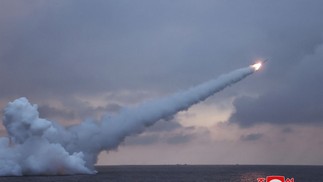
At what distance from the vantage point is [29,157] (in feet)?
458

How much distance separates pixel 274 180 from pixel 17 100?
114 m

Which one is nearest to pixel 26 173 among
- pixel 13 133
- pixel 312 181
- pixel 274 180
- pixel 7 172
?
pixel 7 172

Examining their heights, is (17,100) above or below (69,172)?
above

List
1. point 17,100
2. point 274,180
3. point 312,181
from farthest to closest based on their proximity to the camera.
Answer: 1. point 312,181
2. point 17,100
3. point 274,180

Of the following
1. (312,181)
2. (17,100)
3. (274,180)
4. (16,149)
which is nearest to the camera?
(274,180)

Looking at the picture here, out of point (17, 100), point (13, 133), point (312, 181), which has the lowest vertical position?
point (312, 181)

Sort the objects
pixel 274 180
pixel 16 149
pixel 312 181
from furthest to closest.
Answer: pixel 312 181
pixel 16 149
pixel 274 180

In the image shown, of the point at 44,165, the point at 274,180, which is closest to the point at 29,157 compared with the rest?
the point at 44,165

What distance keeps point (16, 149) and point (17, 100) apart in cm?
1737

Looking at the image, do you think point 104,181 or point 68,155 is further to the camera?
point 104,181

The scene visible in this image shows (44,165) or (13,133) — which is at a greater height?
(13,133)

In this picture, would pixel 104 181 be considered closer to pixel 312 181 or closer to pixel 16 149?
pixel 16 149

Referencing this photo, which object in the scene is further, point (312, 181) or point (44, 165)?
point (312, 181)

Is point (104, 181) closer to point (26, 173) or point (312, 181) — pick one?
point (26, 173)
